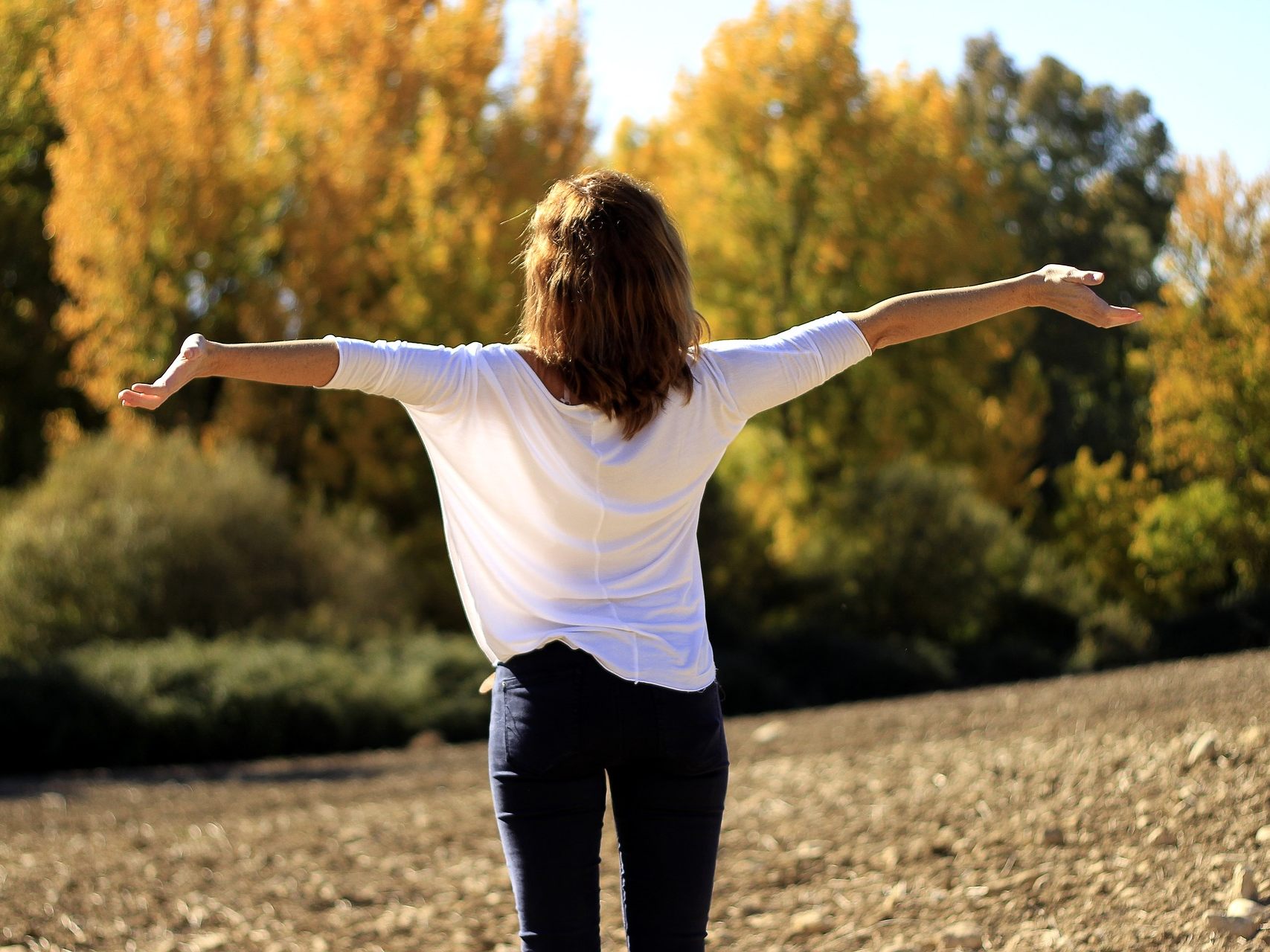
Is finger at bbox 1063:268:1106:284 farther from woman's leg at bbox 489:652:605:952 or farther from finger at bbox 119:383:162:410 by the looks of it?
finger at bbox 119:383:162:410

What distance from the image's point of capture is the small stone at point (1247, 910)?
4066mm

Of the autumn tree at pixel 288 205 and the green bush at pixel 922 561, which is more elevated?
the autumn tree at pixel 288 205

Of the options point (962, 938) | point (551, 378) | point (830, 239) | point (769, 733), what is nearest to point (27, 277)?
point (830, 239)

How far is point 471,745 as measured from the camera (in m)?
12.9

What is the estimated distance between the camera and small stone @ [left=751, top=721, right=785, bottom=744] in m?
10.7

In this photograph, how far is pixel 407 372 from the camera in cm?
222

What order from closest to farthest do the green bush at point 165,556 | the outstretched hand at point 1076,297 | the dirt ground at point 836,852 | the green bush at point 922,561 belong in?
the outstretched hand at point 1076,297, the dirt ground at point 836,852, the green bush at point 165,556, the green bush at point 922,561

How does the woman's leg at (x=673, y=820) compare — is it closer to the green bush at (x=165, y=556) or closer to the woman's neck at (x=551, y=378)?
the woman's neck at (x=551, y=378)

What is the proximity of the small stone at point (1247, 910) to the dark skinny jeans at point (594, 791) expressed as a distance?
2.43m

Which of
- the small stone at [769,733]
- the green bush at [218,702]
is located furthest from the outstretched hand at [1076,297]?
the green bush at [218,702]

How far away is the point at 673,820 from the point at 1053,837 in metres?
3.49

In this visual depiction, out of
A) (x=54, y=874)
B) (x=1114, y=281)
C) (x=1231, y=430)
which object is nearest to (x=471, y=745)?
(x=54, y=874)

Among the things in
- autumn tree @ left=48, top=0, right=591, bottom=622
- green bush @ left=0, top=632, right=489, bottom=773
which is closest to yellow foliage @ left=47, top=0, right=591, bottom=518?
autumn tree @ left=48, top=0, right=591, bottom=622

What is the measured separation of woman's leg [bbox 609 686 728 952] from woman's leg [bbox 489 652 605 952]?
74 millimetres
